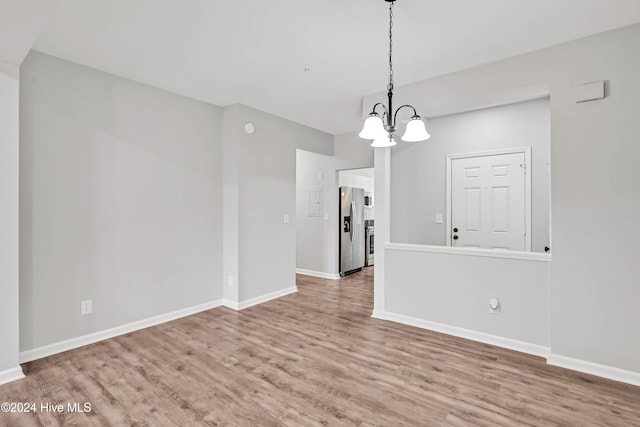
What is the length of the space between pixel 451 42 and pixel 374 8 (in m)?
0.86

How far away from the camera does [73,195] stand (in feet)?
9.87

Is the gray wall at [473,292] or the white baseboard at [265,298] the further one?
the white baseboard at [265,298]

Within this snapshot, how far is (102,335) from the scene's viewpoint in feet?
10.5

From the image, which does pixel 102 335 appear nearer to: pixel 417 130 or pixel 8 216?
pixel 8 216

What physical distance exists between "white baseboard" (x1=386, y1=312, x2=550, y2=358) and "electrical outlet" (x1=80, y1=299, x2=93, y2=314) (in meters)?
3.18

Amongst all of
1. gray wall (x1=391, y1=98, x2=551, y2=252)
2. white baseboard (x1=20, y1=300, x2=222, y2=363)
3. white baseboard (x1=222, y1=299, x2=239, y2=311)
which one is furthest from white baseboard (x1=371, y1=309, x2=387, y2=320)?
white baseboard (x1=20, y1=300, x2=222, y2=363)

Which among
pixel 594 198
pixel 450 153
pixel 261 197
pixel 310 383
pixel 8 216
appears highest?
pixel 450 153

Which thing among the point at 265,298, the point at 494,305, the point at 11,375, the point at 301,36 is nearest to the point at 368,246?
the point at 265,298

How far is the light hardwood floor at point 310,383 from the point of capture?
6.66 ft

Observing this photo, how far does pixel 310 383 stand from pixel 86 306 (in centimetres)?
235

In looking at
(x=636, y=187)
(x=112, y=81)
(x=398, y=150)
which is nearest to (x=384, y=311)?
(x=398, y=150)

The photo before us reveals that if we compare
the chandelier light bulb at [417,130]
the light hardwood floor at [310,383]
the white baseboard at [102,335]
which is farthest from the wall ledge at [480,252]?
the white baseboard at [102,335]

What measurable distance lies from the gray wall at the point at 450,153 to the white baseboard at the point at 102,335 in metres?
2.94

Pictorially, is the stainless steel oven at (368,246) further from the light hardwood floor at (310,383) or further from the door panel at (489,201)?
the light hardwood floor at (310,383)
